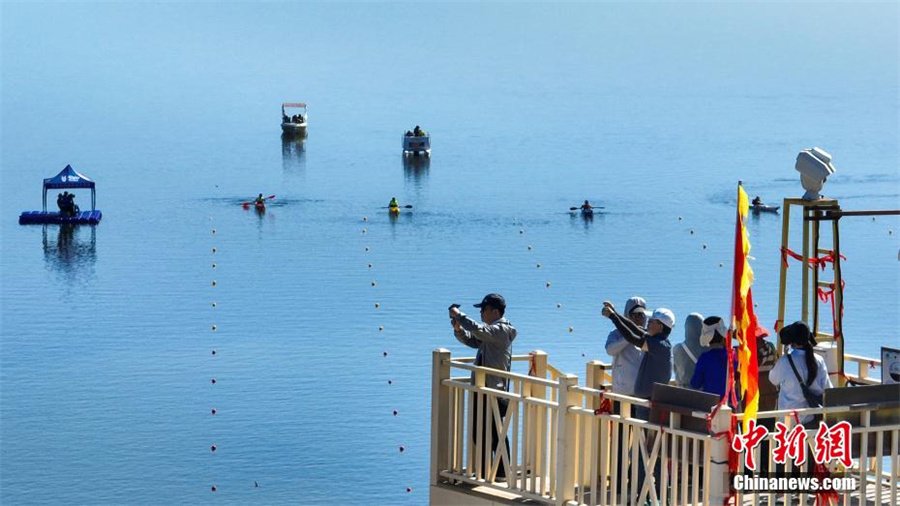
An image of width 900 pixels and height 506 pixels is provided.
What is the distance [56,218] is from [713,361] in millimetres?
55388

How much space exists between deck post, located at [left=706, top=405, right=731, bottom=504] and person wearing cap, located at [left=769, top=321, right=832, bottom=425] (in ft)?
3.08

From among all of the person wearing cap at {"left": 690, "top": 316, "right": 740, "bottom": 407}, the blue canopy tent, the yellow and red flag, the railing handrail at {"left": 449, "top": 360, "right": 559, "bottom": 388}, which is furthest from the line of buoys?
the yellow and red flag

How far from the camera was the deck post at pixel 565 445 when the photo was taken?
1105 cm

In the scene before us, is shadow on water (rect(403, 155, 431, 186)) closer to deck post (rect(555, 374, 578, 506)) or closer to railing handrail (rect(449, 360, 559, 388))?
railing handrail (rect(449, 360, 559, 388))

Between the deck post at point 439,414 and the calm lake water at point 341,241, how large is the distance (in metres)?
18.5

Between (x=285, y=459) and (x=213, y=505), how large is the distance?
2.09 meters

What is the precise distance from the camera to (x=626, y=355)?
11508mm

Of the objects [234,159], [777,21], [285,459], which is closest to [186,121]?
[234,159]

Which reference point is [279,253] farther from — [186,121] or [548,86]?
[548,86]

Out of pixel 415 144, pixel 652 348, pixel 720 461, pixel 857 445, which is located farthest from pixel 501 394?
pixel 415 144

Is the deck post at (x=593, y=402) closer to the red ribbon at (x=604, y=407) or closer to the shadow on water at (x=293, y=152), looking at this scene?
the red ribbon at (x=604, y=407)

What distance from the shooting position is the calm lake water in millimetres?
35094

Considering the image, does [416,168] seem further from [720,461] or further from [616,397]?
[720,461]

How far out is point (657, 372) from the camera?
11.2 meters
